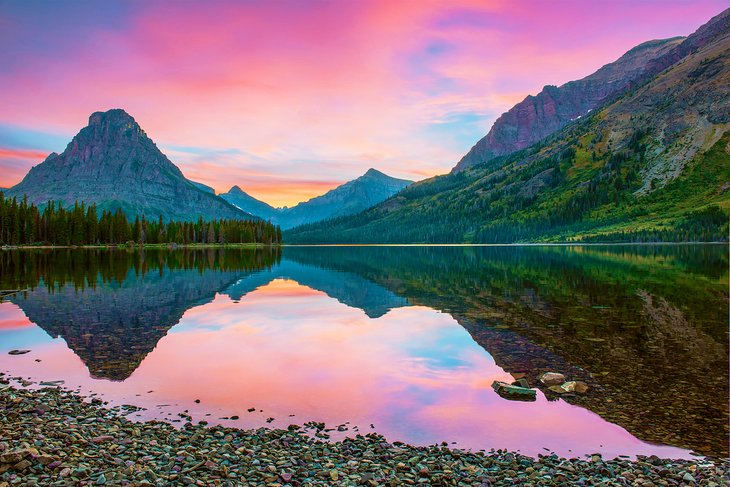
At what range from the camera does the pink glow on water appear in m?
17.6

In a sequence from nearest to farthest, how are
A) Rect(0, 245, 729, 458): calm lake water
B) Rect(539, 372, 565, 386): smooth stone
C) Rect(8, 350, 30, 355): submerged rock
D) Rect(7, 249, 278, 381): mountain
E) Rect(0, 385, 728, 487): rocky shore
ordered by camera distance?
Rect(0, 385, 728, 487): rocky shore → Rect(0, 245, 729, 458): calm lake water → Rect(539, 372, 565, 386): smooth stone → Rect(7, 249, 278, 381): mountain → Rect(8, 350, 30, 355): submerged rock

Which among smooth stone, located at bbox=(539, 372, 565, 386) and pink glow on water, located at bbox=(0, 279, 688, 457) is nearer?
pink glow on water, located at bbox=(0, 279, 688, 457)

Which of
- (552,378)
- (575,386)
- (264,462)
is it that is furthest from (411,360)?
(264,462)

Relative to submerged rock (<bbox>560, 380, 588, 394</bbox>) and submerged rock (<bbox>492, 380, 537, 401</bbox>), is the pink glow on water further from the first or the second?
submerged rock (<bbox>560, 380, 588, 394</bbox>)

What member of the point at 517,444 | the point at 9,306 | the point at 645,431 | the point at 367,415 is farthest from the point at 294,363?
the point at 9,306

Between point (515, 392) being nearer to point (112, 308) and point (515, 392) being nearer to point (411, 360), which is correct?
point (411, 360)

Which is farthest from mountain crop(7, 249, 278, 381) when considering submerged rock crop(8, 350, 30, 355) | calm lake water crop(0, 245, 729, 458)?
submerged rock crop(8, 350, 30, 355)

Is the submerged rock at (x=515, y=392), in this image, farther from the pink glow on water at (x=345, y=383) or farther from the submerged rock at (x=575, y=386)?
the submerged rock at (x=575, y=386)

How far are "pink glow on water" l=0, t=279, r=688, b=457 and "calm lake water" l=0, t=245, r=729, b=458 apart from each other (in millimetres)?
99

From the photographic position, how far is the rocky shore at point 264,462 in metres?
13.2

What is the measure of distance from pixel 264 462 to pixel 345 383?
927 cm

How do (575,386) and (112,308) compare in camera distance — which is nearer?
(575,386)

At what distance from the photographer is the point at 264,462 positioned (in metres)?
14.4

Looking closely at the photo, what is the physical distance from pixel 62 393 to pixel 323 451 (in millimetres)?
13495
